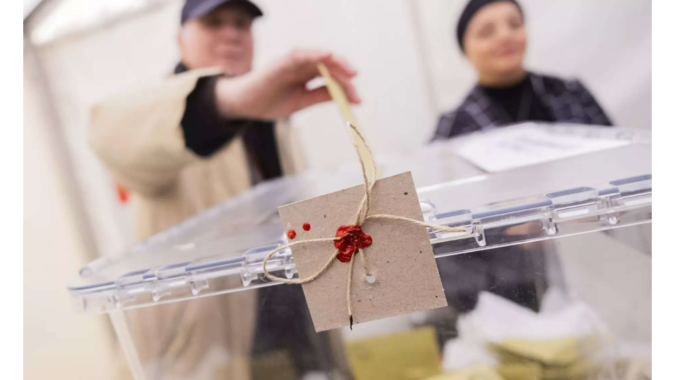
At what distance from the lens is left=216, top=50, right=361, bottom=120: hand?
626 mm

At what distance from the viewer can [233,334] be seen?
492 mm

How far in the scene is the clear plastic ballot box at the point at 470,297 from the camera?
0.38m

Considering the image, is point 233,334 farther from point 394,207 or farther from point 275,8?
point 275,8

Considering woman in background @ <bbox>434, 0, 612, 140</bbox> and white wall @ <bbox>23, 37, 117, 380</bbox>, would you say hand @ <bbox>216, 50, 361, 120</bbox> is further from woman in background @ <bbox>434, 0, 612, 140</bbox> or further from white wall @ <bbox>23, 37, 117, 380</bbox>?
white wall @ <bbox>23, 37, 117, 380</bbox>

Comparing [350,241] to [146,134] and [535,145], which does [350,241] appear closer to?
[535,145]

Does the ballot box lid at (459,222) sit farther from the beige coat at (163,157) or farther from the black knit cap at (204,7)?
the black knit cap at (204,7)

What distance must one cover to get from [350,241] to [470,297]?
17 centimetres

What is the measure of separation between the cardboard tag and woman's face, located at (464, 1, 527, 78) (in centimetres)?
77

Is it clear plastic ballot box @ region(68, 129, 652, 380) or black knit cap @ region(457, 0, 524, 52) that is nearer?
clear plastic ballot box @ region(68, 129, 652, 380)

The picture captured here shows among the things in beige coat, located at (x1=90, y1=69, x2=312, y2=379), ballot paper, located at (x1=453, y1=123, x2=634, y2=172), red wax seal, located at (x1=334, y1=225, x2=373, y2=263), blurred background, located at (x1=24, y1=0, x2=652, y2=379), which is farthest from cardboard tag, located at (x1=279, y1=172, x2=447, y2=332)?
blurred background, located at (x1=24, y1=0, x2=652, y2=379)

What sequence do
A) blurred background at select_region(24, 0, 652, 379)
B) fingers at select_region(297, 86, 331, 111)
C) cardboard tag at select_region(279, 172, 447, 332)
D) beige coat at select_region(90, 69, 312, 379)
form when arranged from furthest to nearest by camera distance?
blurred background at select_region(24, 0, 652, 379), fingers at select_region(297, 86, 331, 111), beige coat at select_region(90, 69, 312, 379), cardboard tag at select_region(279, 172, 447, 332)

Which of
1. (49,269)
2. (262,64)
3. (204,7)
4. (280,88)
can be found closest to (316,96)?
(280,88)
